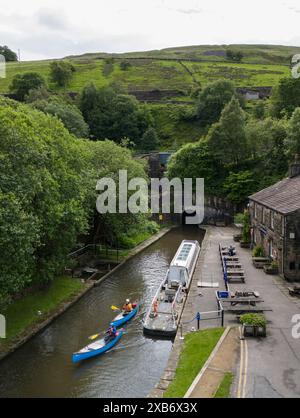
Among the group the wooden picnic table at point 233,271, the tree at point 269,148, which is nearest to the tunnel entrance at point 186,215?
the tree at point 269,148

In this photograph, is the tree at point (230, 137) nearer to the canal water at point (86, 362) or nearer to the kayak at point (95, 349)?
the canal water at point (86, 362)

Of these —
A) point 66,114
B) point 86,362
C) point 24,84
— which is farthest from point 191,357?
point 24,84

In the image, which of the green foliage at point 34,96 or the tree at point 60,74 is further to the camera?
the tree at point 60,74

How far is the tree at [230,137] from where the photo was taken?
79.7 meters

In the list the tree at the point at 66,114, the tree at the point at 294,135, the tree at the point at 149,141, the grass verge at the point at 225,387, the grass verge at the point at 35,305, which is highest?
the tree at the point at 66,114

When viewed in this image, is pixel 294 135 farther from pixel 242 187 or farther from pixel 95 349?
pixel 95 349

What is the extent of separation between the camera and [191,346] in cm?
2534

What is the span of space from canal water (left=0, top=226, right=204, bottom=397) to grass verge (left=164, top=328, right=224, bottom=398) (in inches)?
84.5

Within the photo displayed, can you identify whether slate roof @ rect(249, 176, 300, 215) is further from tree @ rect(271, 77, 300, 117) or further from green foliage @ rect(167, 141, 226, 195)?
tree @ rect(271, 77, 300, 117)

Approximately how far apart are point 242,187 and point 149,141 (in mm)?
43382

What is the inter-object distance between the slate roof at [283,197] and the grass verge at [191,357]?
1715 centimetres

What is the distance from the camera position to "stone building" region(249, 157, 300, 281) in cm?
3900
